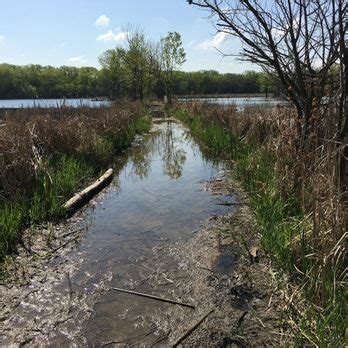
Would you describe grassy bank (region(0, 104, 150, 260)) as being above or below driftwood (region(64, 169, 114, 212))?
above

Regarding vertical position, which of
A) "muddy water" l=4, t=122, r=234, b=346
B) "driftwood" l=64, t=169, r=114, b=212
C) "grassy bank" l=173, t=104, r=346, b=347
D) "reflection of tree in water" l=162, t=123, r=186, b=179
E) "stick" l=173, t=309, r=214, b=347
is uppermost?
"grassy bank" l=173, t=104, r=346, b=347

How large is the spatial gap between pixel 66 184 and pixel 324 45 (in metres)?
4.95

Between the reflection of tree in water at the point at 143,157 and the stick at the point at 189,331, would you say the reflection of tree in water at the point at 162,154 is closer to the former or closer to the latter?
the reflection of tree in water at the point at 143,157

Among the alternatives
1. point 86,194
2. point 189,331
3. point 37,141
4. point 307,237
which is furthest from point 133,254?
point 37,141

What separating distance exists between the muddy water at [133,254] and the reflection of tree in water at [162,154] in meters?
0.17

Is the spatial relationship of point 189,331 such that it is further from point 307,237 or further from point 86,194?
point 86,194

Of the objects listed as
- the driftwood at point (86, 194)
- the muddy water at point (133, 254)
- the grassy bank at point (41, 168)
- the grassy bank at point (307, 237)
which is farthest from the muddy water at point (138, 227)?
the grassy bank at point (307, 237)

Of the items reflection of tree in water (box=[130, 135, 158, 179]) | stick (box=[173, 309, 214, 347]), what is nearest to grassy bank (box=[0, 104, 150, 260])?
reflection of tree in water (box=[130, 135, 158, 179])

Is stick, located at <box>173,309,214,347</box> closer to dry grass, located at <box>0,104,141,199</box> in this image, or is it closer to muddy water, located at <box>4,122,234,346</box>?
muddy water, located at <box>4,122,234,346</box>

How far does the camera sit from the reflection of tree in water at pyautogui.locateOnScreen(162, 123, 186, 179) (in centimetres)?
1083

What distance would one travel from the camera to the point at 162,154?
1390 centimetres

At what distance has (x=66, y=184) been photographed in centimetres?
745

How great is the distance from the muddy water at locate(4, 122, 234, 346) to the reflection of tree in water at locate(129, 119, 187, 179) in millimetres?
169

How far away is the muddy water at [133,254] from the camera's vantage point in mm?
3598
